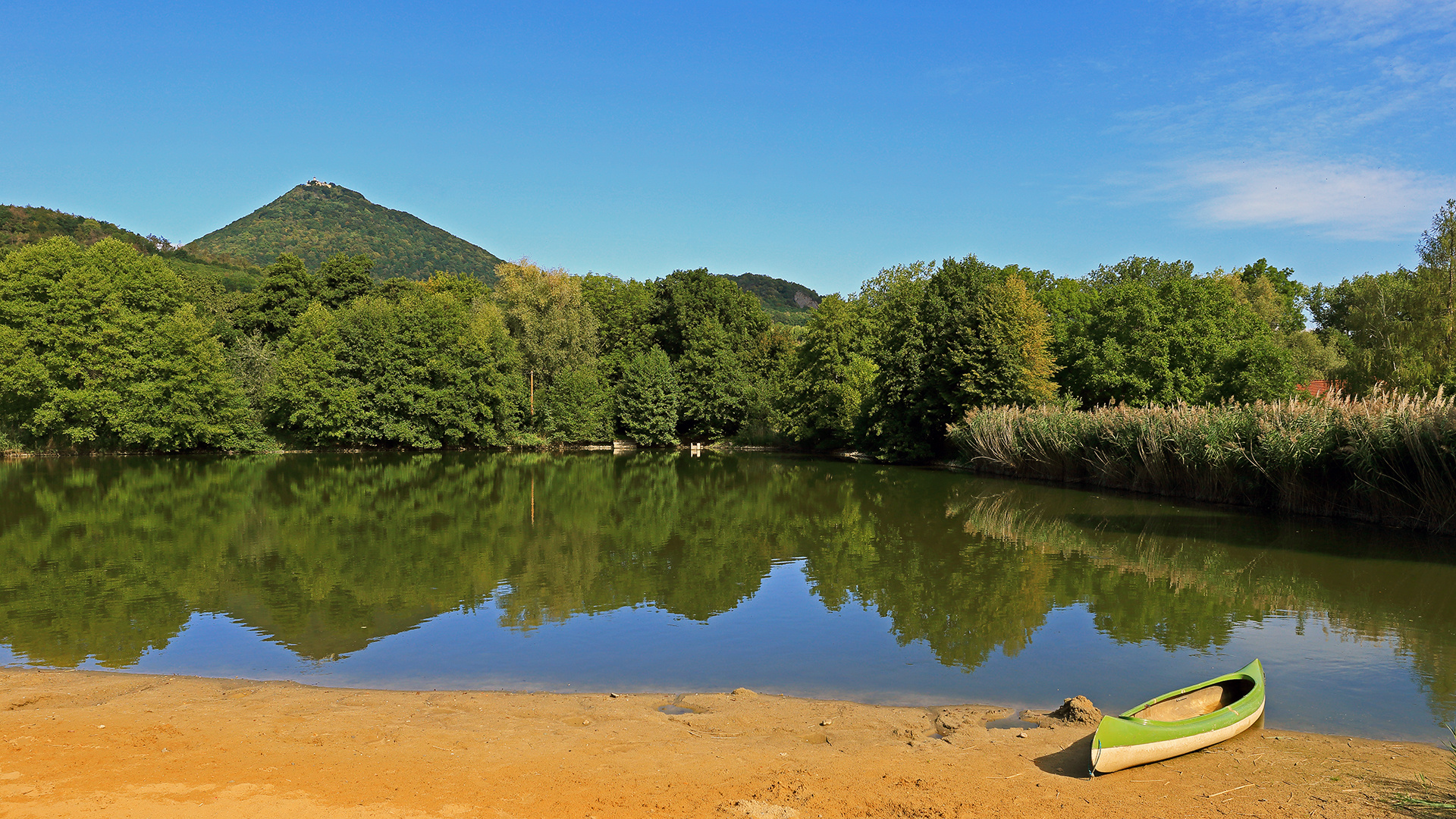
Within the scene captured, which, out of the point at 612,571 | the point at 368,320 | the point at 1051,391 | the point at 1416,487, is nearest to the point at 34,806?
the point at 612,571

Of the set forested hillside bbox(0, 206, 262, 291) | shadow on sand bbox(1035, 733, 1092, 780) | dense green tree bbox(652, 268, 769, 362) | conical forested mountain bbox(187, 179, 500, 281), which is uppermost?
conical forested mountain bbox(187, 179, 500, 281)

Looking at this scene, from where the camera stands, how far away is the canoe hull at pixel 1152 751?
18.7 ft

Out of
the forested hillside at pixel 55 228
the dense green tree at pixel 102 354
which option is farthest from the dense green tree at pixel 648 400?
the forested hillside at pixel 55 228

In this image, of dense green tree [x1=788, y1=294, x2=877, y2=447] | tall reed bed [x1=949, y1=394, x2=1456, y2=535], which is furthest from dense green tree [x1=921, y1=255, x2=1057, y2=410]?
tall reed bed [x1=949, y1=394, x2=1456, y2=535]

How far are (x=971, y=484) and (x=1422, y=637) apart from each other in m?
20.4

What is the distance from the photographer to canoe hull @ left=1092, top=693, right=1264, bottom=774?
224 inches

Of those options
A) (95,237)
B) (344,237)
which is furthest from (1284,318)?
(344,237)

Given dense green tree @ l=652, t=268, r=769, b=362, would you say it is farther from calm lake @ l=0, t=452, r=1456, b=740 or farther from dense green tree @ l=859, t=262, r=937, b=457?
calm lake @ l=0, t=452, r=1456, b=740

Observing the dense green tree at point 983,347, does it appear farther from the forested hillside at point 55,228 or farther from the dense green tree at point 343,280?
the forested hillside at point 55,228

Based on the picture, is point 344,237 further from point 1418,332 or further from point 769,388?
point 1418,332

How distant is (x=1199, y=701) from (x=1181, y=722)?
0.90 m

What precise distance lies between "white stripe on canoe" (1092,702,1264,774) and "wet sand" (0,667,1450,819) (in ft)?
0.29

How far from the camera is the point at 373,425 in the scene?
49094 mm

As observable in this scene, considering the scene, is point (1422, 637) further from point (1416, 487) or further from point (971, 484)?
point (971, 484)
